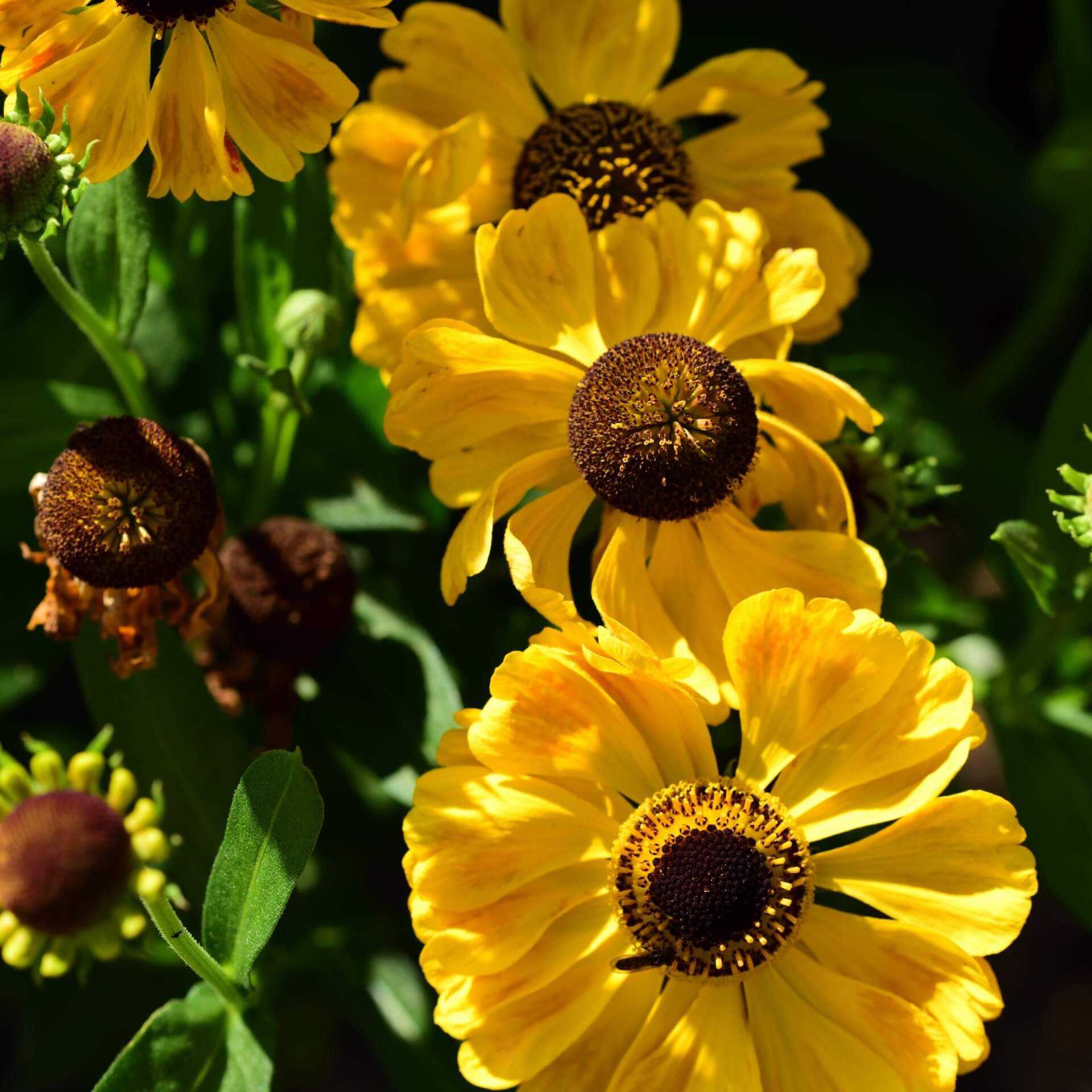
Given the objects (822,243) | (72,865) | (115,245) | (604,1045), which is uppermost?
(115,245)

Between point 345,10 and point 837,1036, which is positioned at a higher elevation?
point 345,10

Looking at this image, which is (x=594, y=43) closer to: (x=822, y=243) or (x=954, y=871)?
(x=822, y=243)

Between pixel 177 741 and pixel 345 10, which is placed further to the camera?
pixel 177 741

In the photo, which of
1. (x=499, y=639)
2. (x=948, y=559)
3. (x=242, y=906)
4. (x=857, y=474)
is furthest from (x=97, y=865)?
(x=948, y=559)

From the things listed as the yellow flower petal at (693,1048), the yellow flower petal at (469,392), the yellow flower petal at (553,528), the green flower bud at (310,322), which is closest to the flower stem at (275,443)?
the green flower bud at (310,322)

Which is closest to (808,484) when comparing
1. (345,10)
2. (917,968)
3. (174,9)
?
(917,968)

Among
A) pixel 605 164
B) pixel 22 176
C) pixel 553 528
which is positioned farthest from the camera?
pixel 605 164

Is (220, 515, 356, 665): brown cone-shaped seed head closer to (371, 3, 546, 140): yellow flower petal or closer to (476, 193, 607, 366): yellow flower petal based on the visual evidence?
(476, 193, 607, 366): yellow flower petal
